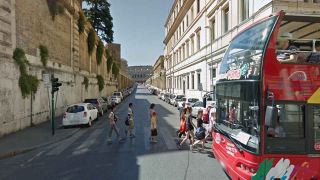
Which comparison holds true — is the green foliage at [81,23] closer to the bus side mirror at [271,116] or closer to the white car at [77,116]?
the white car at [77,116]

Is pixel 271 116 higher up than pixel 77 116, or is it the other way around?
pixel 271 116

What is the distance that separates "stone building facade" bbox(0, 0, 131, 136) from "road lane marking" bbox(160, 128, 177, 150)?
701 cm

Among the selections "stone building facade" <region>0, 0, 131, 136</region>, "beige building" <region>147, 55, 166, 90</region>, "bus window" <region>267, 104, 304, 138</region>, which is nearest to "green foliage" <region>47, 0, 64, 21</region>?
"stone building facade" <region>0, 0, 131, 136</region>

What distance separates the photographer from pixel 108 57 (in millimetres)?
56906

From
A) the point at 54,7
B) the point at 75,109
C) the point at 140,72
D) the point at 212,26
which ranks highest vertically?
the point at 140,72

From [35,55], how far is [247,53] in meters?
14.7

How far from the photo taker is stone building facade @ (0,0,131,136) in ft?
42.6

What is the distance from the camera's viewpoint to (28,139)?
11.9 meters

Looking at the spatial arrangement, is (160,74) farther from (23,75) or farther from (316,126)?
(316,126)

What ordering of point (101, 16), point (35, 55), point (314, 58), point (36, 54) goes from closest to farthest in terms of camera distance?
point (314, 58)
point (35, 55)
point (36, 54)
point (101, 16)

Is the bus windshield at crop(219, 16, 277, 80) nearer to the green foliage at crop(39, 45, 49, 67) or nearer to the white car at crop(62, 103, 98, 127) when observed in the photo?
the white car at crop(62, 103, 98, 127)

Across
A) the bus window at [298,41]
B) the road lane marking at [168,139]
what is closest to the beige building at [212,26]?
the bus window at [298,41]

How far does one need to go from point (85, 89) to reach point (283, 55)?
2750cm

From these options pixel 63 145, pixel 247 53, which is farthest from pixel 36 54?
pixel 247 53
